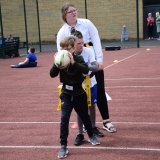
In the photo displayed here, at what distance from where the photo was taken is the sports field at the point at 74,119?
171 inches

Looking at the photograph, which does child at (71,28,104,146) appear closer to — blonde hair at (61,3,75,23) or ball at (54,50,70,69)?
blonde hair at (61,3,75,23)

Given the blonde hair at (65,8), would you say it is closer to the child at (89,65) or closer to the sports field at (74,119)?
the child at (89,65)

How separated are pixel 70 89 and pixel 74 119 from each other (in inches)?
71.1

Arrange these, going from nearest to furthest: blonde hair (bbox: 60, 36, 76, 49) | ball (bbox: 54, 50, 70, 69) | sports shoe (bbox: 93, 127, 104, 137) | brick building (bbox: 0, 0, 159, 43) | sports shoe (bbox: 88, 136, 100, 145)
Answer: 1. ball (bbox: 54, 50, 70, 69)
2. blonde hair (bbox: 60, 36, 76, 49)
3. sports shoe (bbox: 88, 136, 100, 145)
4. sports shoe (bbox: 93, 127, 104, 137)
5. brick building (bbox: 0, 0, 159, 43)

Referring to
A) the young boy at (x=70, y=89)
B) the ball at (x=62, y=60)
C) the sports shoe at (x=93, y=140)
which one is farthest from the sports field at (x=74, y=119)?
the ball at (x=62, y=60)

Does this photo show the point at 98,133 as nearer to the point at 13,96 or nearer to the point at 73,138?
the point at 73,138

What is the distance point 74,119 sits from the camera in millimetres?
5996

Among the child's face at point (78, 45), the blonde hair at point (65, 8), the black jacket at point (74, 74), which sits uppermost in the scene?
the blonde hair at point (65, 8)

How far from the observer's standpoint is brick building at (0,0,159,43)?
2323 cm

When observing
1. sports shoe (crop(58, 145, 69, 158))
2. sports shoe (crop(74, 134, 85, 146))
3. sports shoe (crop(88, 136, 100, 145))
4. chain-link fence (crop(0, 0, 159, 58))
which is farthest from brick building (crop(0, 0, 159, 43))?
sports shoe (crop(58, 145, 69, 158))

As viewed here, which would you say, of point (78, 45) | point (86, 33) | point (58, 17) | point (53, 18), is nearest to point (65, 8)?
point (86, 33)

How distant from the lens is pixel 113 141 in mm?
4727

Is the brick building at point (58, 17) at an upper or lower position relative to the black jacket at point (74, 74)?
upper

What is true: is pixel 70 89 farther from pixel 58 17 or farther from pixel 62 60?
pixel 58 17
